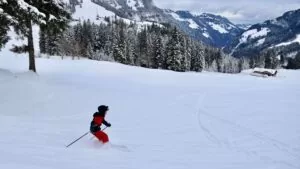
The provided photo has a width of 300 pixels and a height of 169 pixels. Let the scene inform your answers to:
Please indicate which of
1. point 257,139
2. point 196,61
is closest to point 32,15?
→ point 257,139

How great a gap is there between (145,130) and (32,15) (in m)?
9.36

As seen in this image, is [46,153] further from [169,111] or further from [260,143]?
[169,111]

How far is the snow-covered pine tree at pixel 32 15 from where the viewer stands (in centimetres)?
1881

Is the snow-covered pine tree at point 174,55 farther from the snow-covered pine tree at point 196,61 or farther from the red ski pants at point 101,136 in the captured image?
the red ski pants at point 101,136

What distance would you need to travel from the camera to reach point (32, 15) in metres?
19.5

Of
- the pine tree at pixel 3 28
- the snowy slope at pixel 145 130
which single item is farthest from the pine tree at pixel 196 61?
the pine tree at pixel 3 28

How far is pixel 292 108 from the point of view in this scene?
22828 mm

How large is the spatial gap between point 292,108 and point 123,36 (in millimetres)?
68262

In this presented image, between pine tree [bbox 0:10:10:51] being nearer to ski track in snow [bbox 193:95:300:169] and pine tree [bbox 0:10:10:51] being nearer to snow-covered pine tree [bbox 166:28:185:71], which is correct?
ski track in snow [bbox 193:95:300:169]

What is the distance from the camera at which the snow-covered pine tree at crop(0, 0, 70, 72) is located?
18812mm

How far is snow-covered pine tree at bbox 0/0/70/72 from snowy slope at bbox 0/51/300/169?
291cm

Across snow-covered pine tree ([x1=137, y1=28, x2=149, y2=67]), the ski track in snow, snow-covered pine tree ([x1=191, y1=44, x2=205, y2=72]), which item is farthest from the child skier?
snow-covered pine tree ([x1=137, y1=28, x2=149, y2=67])

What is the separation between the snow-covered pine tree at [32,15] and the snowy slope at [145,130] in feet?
9.55

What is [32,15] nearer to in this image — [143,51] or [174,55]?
[174,55]
